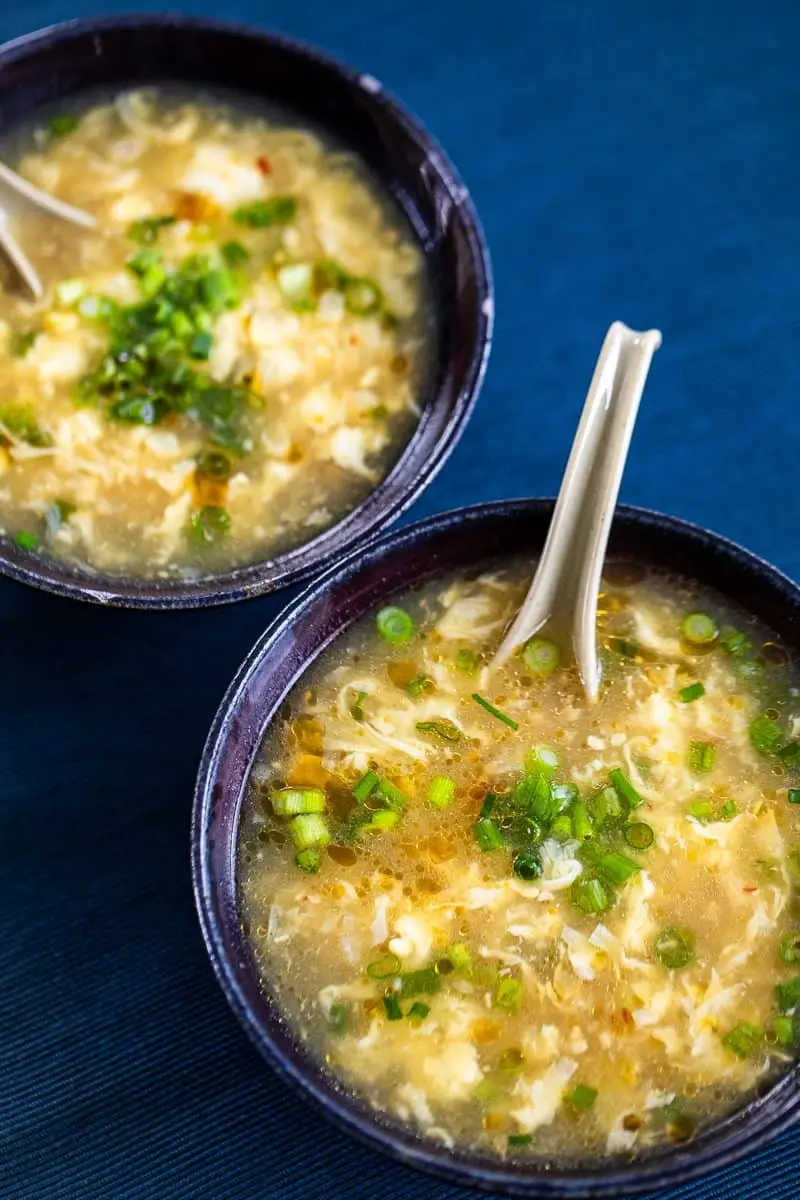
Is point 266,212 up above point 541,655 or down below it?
above

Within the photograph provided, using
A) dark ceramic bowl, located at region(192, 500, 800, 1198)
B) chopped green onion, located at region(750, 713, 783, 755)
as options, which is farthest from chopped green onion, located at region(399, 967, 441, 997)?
chopped green onion, located at region(750, 713, 783, 755)

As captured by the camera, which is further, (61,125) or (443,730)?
(61,125)

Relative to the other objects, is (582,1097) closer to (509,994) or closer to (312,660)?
(509,994)

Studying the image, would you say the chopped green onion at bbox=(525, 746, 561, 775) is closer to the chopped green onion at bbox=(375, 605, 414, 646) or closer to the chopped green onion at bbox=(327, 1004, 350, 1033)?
the chopped green onion at bbox=(375, 605, 414, 646)

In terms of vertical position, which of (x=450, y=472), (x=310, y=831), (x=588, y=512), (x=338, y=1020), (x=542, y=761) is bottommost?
(x=338, y=1020)

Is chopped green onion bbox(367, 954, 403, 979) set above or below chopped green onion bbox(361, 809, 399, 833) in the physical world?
below

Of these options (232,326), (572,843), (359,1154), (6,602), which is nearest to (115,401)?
(232,326)

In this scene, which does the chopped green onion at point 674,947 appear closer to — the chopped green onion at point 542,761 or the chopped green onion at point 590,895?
the chopped green onion at point 590,895

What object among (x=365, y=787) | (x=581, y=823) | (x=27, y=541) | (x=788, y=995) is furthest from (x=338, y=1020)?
(x=27, y=541)
